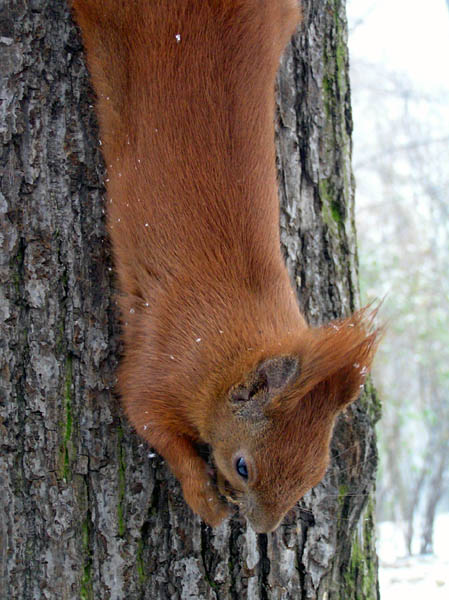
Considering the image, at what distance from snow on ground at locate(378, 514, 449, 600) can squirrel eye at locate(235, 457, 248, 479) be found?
3.88 m

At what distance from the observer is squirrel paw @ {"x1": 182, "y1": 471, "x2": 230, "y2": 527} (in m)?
1.79

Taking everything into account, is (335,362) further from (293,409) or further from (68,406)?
(68,406)

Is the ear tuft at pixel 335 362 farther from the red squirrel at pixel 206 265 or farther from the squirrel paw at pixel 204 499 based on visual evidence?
the squirrel paw at pixel 204 499

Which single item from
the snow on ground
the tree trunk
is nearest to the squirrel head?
the tree trunk

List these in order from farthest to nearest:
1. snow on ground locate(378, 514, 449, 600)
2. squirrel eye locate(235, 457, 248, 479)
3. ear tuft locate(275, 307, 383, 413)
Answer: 1. snow on ground locate(378, 514, 449, 600)
2. squirrel eye locate(235, 457, 248, 479)
3. ear tuft locate(275, 307, 383, 413)

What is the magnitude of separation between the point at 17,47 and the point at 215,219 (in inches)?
30.1

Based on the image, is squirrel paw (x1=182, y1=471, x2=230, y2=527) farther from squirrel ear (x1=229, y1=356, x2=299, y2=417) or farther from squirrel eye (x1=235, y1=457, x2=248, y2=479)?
squirrel ear (x1=229, y1=356, x2=299, y2=417)

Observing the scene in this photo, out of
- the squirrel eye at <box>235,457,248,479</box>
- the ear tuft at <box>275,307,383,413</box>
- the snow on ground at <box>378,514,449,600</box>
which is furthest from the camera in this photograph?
the snow on ground at <box>378,514,449,600</box>

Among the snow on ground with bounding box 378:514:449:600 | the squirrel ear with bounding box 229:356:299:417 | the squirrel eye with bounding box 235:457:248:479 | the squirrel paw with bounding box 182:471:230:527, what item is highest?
the squirrel ear with bounding box 229:356:299:417

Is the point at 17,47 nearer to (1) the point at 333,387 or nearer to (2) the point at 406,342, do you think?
(1) the point at 333,387

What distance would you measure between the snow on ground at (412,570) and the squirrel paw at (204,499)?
3.90 m

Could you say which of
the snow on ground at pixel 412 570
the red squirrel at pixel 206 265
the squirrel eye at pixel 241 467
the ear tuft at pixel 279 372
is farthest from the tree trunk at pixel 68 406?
the snow on ground at pixel 412 570

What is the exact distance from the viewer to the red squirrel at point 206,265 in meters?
1.78

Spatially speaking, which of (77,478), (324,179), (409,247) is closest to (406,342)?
(409,247)
